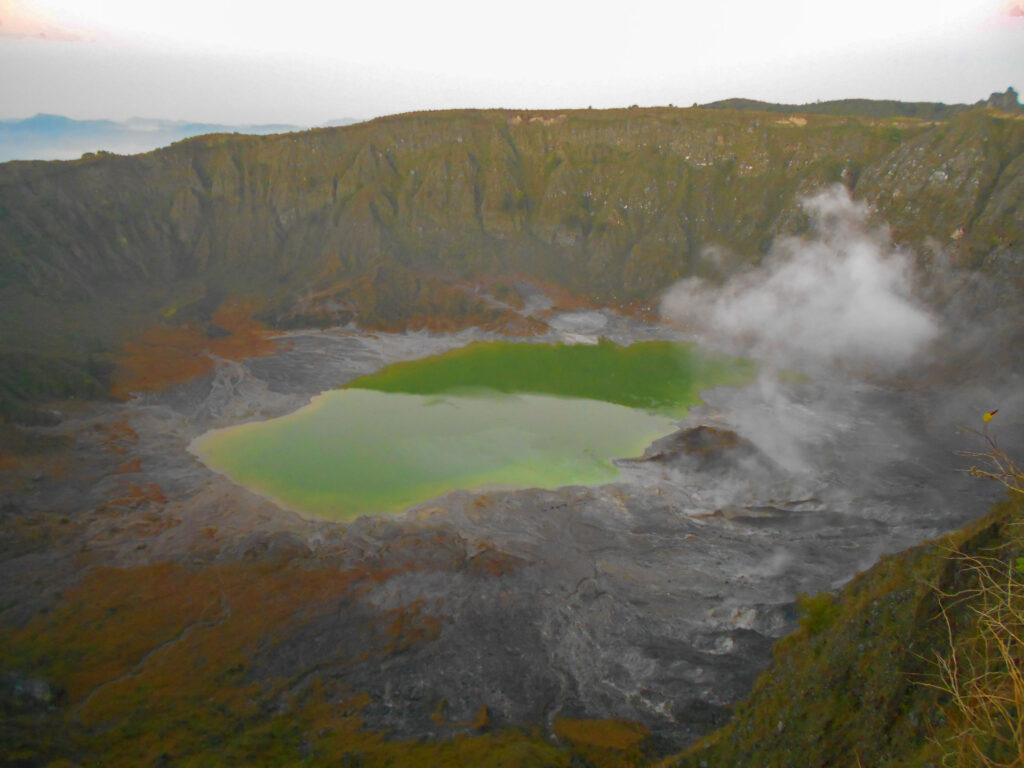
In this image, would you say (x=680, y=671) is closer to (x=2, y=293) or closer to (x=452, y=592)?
(x=452, y=592)

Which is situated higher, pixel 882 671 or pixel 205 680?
pixel 882 671

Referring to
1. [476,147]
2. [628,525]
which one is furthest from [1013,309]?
[476,147]

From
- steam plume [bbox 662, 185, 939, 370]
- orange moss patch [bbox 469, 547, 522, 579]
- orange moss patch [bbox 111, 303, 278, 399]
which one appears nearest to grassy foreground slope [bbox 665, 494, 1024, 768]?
orange moss patch [bbox 469, 547, 522, 579]

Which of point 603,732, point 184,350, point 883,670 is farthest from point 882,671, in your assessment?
Answer: point 184,350

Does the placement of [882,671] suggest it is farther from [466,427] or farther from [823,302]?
[823,302]

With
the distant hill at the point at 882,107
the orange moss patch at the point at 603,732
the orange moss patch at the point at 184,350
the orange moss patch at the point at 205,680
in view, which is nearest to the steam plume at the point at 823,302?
the distant hill at the point at 882,107
